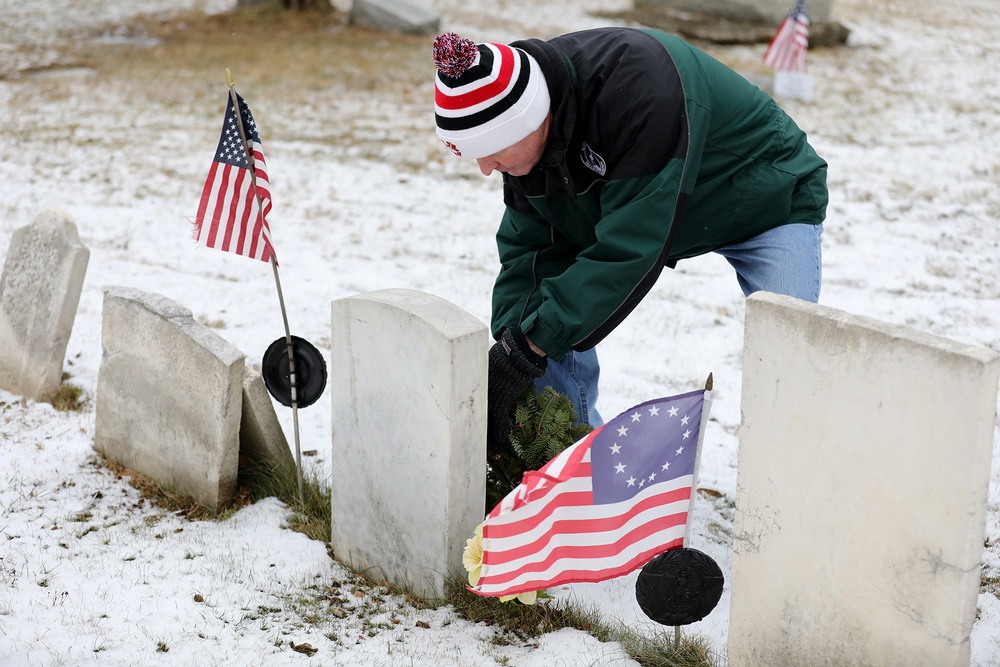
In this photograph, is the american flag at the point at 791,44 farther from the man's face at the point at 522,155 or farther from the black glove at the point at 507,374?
the black glove at the point at 507,374

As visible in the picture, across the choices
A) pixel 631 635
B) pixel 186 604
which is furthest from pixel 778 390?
pixel 186 604

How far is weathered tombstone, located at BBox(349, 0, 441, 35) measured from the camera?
1412 centimetres

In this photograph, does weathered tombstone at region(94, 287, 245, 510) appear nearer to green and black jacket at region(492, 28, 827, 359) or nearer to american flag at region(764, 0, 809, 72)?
green and black jacket at region(492, 28, 827, 359)

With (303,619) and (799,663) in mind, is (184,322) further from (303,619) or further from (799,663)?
(799,663)

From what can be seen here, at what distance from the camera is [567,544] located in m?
2.85

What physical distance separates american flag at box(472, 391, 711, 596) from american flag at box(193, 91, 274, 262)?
4.93 feet

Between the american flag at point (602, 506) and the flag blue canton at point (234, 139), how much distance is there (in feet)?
5.55

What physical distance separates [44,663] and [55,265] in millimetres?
2216

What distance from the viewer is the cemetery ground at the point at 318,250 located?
122 inches

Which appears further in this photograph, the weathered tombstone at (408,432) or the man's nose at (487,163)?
the man's nose at (487,163)

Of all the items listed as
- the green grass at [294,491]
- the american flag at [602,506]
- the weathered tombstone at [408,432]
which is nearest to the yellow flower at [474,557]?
the american flag at [602,506]

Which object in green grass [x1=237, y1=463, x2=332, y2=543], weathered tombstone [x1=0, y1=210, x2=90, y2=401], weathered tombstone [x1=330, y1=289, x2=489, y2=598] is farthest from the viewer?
weathered tombstone [x1=0, y1=210, x2=90, y2=401]

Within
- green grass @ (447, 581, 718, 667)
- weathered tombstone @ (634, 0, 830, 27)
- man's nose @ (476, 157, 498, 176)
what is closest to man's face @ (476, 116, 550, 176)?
man's nose @ (476, 157, 498, 176)

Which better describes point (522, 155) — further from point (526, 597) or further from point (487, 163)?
point (526, 597)
